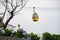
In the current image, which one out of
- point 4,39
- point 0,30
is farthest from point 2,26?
point 4,39

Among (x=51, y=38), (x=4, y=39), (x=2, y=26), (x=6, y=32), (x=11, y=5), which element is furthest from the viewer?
(x=11, y=5)

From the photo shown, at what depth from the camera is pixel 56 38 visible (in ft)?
17.7

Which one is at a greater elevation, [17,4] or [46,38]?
[17,4]

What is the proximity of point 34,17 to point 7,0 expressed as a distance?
95 cm

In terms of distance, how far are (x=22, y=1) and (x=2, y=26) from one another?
8.86 ft

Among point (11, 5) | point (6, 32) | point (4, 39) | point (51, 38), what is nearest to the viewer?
point (4, 39)

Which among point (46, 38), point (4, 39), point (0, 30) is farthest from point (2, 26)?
point (46, 38)

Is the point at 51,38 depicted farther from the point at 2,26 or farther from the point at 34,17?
the point at 2,26

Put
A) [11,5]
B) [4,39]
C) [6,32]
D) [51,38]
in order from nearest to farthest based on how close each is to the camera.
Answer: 1. [4,39]
2. [6,32]
3. [51,38]
4. [11,5]

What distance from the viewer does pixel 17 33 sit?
2980 mm

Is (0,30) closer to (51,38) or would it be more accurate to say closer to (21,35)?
(21,35)

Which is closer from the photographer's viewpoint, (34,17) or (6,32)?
Result: (6,32)

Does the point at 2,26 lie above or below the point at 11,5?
below

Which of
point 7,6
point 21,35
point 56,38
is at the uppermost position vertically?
→ point 7,6
